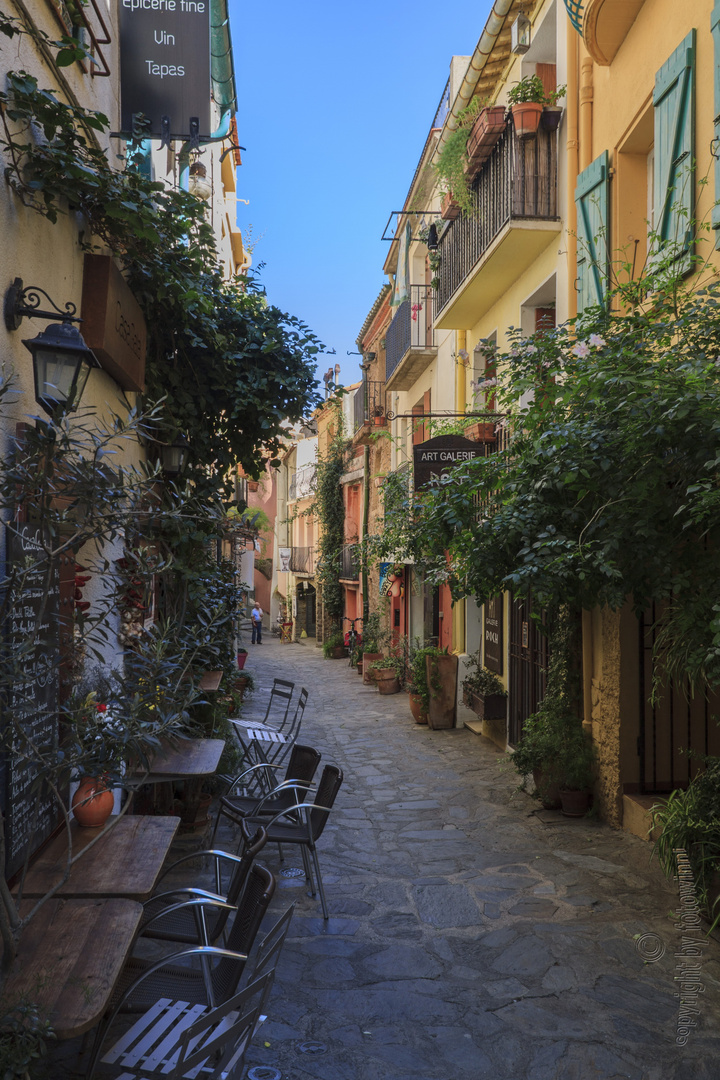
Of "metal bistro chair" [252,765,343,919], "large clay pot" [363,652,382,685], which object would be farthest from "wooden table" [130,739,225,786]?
"large clay pot" [363,652,382,685]

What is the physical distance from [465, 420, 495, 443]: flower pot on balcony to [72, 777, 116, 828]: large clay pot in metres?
7.09

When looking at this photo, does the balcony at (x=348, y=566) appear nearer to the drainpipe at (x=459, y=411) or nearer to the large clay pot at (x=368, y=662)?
the large clay pot at (x=368, y=662)

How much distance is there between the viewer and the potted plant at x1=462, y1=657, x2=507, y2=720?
33.5ft

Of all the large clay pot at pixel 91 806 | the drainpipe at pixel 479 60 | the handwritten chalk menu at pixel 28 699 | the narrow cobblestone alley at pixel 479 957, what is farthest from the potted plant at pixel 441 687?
the handwritten chalk menu at pixel 28 699

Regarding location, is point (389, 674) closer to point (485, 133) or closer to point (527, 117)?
point (485, 133)

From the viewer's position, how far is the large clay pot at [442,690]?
11.9 meters

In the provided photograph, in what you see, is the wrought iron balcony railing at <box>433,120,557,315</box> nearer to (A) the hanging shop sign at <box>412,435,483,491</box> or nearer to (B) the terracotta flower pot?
(A) the hanging shop sign at <box>412,435,483,491</box>

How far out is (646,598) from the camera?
17.5 feet

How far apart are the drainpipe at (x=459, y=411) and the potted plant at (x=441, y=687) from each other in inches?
15.8

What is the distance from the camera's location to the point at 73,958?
8.67ft

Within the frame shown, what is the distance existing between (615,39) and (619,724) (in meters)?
5.57

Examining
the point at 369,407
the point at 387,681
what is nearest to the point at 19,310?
the point at 387,681

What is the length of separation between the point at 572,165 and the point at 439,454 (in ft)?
10.8

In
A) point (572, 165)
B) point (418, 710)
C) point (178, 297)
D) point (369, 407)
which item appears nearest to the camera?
point (178, 297)
